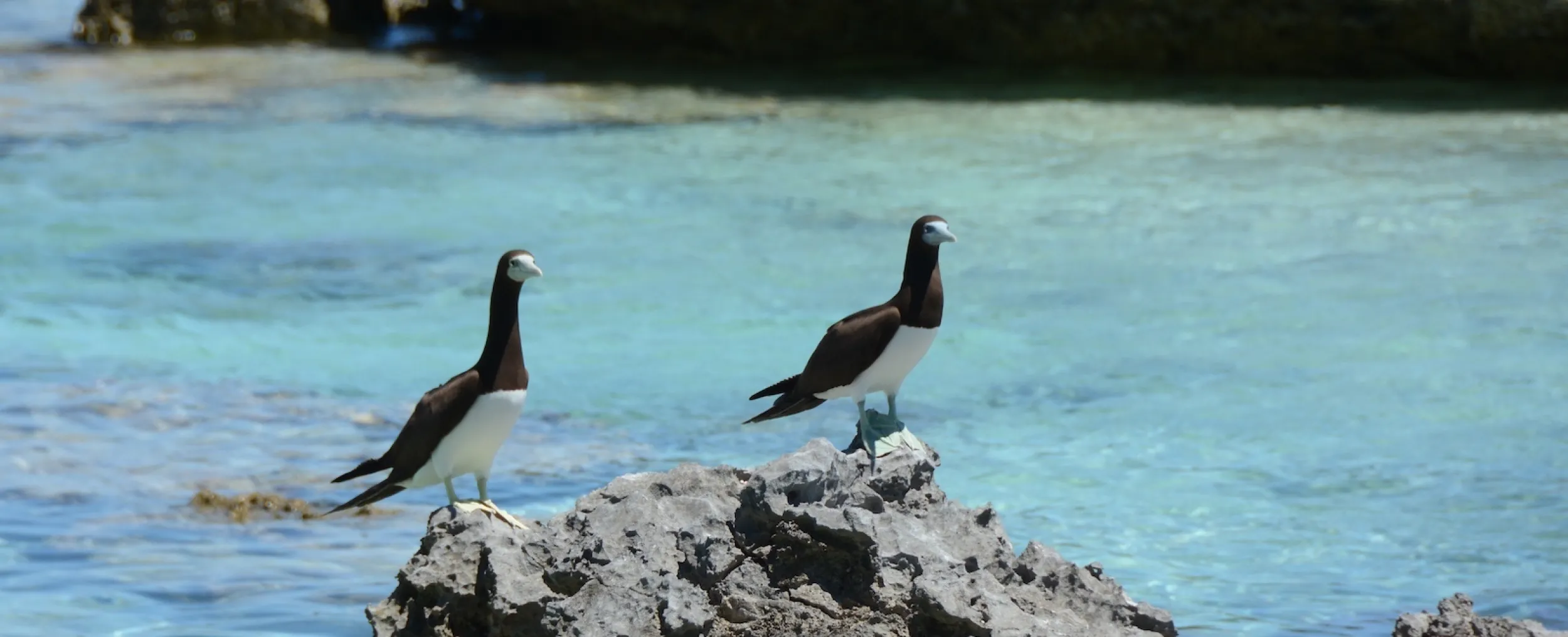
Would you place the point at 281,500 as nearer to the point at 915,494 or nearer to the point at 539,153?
the point at 915,494

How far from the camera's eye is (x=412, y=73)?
1667 cm

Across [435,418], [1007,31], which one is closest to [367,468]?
[435,418]

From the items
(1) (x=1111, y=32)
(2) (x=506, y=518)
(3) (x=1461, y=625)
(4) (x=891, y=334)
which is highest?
(1) (x=1111, y=32)

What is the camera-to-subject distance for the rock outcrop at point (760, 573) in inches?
138

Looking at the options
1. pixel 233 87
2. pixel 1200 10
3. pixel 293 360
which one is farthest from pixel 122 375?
pixel 1200 10

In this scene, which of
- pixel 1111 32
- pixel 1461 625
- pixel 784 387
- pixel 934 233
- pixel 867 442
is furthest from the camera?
pixel 1111 32

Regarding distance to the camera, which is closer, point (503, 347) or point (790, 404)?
point (503, 347)

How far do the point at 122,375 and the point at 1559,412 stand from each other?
20.4 ft

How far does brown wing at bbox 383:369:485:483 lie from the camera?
13.0 feet

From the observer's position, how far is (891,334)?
13.5 feet

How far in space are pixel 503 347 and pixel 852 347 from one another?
77cm

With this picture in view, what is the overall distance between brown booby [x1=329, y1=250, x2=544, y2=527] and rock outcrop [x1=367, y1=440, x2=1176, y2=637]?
266 millimetres

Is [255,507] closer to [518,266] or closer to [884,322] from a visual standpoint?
[518,266]

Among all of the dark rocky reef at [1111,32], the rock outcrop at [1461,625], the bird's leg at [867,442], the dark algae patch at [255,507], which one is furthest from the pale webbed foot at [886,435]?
the dark rocky reef at [1111,32]
